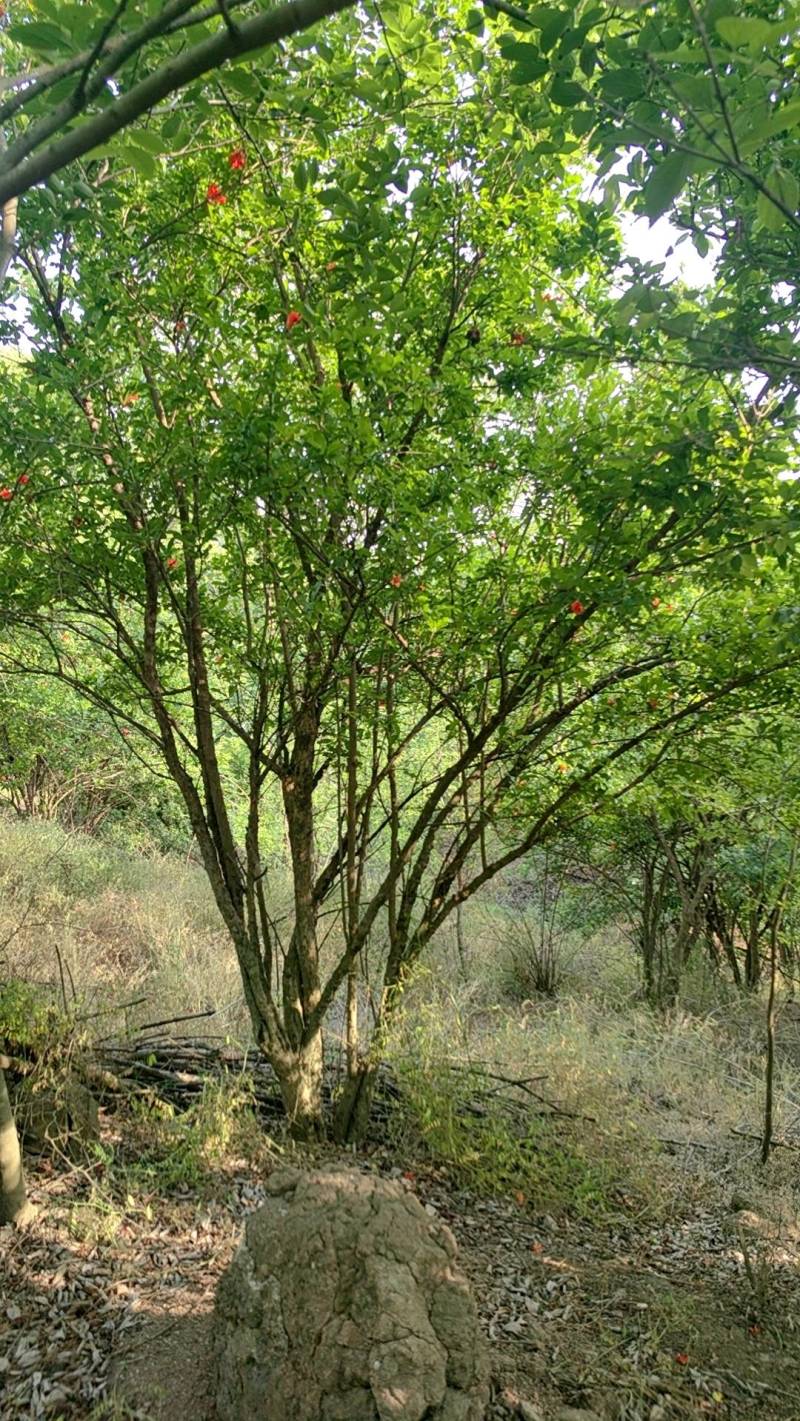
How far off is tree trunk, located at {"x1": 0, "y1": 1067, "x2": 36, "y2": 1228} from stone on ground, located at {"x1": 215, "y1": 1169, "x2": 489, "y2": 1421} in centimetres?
78

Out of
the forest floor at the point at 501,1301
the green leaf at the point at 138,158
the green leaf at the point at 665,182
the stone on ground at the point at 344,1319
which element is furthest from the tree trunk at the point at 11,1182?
the green leaf at the point at 665,182

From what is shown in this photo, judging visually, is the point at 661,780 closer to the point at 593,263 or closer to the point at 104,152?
the point at 593,263

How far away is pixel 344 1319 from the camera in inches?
69.0

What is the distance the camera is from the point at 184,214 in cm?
225

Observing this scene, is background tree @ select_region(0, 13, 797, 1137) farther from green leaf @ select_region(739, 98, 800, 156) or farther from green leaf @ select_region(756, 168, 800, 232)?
green leaf @ select_region(739, 98, 800, 156)

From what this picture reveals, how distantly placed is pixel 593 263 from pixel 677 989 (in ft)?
18.4

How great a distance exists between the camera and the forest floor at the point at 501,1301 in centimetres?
193

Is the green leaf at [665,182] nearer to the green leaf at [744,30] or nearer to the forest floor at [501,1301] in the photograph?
the green leaf at [744,30]

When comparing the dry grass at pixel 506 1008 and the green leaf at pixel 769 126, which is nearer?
the green leaf at pixel 769 126

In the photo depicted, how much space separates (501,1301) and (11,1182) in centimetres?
150

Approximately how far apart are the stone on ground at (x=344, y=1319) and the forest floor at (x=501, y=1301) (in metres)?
0.20

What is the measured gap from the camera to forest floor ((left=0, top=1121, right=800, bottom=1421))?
6.35 feet

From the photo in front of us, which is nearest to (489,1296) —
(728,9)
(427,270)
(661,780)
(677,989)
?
(661,780)

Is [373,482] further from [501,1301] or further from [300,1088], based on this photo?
[501,1301]
